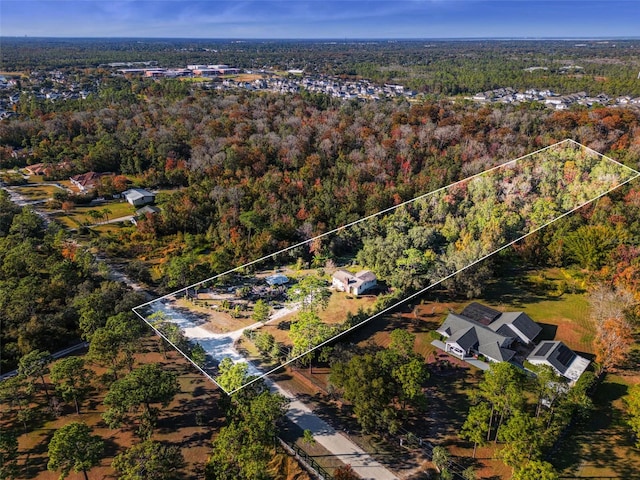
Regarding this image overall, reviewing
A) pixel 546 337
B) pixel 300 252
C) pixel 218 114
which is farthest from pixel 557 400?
pixel 218 114

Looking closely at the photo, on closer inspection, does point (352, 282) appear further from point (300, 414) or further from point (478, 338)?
point (478, 338)

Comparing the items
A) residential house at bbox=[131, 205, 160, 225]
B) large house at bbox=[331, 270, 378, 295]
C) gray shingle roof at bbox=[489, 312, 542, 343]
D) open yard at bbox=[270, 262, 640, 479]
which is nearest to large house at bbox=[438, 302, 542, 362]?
gray shingle roof at bbox=[489, 312, 542, 343]

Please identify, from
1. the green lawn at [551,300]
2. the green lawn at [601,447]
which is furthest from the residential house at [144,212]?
the green lawn at [601,447]

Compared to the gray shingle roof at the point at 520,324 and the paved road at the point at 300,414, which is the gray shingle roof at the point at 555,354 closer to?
the gray shingle roof at the point at 520,324

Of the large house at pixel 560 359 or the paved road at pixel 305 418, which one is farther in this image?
the large house at pixel 560 359

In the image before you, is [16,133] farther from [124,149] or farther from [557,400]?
[557,400]

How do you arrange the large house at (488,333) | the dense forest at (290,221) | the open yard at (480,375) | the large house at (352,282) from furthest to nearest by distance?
the large house at (488,333)
the open yard at (480,375)
the dense forest at (290,221)
the large house at (352,282)

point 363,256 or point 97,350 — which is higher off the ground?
point 363,256
